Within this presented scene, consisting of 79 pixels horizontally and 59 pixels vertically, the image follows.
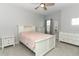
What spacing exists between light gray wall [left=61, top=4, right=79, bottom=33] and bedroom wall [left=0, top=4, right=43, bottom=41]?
2.57m

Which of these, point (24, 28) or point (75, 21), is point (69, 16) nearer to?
point (75, 21)

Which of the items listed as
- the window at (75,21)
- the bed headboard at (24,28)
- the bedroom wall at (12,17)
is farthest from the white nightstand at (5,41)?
the window at (75,21)

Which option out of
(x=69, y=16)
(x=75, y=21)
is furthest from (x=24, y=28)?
(x=75, y=21)

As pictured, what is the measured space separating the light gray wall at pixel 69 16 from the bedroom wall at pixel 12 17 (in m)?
2.57

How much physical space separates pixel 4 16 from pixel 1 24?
47 cm

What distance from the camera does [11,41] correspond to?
11.3ft

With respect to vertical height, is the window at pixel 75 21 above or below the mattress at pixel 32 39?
above

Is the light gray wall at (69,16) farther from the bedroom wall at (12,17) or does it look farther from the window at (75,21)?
the bedroom wall at (12,17)

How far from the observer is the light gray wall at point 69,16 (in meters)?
3.91

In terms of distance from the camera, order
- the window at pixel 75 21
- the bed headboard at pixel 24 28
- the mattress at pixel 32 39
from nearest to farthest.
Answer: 1. the mattress at pixel 32 39
2. the window at pixel 75 21
3. the bed headboard at pixel 24 28

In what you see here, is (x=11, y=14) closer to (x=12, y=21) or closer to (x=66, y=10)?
(x=12, y=21)

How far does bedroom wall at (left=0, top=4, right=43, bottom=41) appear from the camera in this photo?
11.6 feet

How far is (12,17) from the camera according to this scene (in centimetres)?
394

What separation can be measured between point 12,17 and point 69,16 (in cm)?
358
